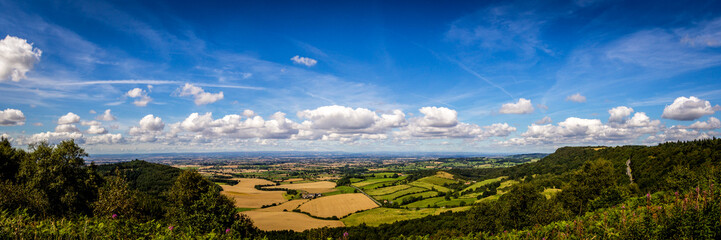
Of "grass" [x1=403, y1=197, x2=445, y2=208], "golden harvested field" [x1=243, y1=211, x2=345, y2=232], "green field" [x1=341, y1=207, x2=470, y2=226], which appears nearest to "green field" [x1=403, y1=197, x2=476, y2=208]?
"grass" [x1=403, y1=197, x2=445, y2=208]

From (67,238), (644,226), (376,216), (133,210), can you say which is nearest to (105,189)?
(133,210)

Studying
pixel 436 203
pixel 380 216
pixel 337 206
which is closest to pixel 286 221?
pixel 337 206

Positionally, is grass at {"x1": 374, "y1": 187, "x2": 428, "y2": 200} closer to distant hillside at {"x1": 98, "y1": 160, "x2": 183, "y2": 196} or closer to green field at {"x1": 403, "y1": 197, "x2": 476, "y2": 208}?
green field at {"x1": 403, "y1": 197, "x2": 476, "y2": 208}

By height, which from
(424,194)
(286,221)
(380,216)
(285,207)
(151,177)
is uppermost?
(151,177)

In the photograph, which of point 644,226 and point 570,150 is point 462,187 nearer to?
point 570,150

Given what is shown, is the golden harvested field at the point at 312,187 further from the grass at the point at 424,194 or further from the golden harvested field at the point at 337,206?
the grass at the point at 424,194

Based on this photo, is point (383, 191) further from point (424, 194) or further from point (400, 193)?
point (424, 194)

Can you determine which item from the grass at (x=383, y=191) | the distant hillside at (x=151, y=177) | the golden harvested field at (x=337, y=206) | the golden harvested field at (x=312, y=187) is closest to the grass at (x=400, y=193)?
the grass at (x=383, y=191)

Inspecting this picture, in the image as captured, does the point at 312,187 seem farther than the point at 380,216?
Yes
